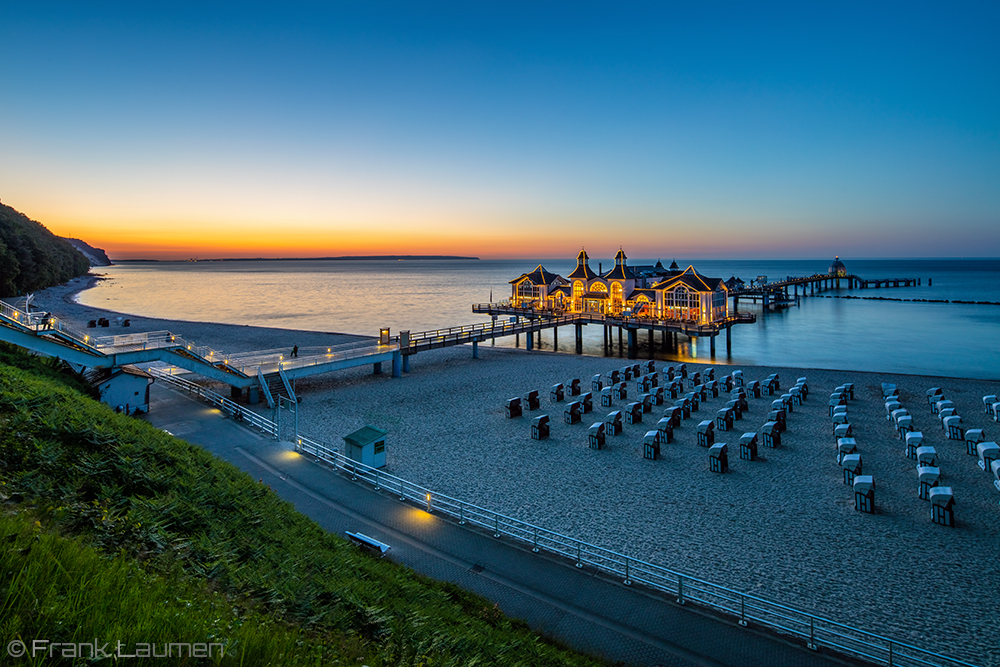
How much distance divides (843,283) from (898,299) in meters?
61.4

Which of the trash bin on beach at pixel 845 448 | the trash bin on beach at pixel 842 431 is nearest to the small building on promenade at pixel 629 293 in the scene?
the trash bin on beach at pixel 842 431

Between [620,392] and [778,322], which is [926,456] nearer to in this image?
[620,392]

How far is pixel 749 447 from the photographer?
1798 cm

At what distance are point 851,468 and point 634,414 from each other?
813 centimetres

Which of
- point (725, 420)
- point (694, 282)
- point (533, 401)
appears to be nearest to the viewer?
point (725, 420)

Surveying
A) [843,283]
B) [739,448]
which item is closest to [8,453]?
[739,448]

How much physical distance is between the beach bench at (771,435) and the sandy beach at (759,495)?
0.46m

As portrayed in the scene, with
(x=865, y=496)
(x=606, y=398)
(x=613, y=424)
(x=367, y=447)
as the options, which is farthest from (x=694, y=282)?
(x=367, y=447)

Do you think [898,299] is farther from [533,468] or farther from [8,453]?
[8,453]

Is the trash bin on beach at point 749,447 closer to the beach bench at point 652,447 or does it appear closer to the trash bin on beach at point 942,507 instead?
the beach bench at point 652,447

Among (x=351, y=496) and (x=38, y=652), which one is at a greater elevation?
(x=38, y=652)

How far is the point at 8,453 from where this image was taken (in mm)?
7715

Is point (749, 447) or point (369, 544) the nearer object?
point (369, 544)

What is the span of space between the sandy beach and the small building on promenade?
18.2 metres
